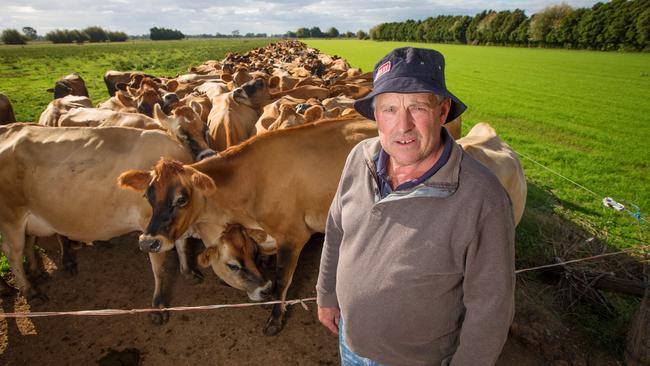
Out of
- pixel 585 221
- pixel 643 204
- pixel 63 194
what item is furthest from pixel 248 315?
pixel 643 204

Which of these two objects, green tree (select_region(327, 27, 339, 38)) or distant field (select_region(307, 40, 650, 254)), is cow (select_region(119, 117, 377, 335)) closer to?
distant field (select_region(307, 40, 650, 254))

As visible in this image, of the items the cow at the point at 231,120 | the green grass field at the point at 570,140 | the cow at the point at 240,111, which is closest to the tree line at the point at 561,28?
the green grass field at the point at 570,140

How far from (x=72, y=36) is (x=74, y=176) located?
437ft

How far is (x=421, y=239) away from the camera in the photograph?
1601 mm

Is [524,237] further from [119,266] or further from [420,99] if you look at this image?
[119,266]

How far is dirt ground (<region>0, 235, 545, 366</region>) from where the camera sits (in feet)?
12.9

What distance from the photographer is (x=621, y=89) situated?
881 inches

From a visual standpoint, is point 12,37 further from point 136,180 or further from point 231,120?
point 136,180

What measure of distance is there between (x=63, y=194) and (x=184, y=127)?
1842 millimetres

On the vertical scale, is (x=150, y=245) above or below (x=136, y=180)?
below

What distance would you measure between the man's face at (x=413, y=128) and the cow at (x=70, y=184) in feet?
12.3

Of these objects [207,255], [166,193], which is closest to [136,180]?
[166,193]

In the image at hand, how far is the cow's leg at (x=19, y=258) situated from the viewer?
4.54 m

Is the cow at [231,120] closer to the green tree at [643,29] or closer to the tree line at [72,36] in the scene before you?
the green tree at [643,29]
